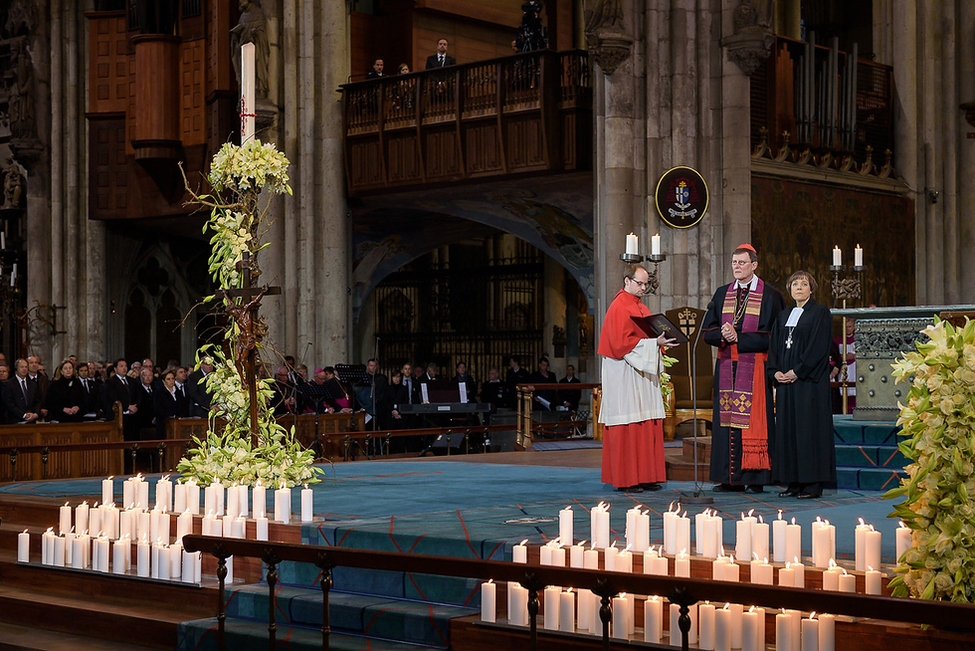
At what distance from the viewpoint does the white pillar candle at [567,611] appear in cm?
473

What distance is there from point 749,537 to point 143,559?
326cm

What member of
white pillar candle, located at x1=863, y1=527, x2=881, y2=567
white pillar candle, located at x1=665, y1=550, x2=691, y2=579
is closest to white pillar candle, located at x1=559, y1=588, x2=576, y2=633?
Result: white pillar candle, located at x1=665, y1=550, x2=691, y2=579

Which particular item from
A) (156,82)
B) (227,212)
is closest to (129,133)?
(156,82)

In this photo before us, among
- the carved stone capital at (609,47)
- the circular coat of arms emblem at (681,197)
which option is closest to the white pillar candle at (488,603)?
the circular coat of arms emblem at (681,197)

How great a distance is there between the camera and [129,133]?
19.8 metres

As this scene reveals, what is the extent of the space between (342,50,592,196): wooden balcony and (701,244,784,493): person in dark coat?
7.50 m

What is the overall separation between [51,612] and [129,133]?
14.7 m

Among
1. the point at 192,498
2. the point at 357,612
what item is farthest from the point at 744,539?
the point at 192,498

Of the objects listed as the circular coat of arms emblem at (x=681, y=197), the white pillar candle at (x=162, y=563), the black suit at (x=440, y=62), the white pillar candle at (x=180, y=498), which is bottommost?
the white pillar candle at (x=162, y=563)

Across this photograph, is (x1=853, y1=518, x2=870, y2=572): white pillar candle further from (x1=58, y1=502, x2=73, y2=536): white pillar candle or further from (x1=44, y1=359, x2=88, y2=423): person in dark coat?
(x1=44, y1=359, x2=88, y2=423): person in dark coat

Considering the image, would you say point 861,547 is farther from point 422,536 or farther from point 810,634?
point 422,536

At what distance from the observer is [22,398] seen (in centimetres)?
1266

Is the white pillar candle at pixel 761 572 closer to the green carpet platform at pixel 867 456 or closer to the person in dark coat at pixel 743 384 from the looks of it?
the person in dark coat at pixel 743 384

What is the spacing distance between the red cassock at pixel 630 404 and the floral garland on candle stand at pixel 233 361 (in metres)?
2.03
